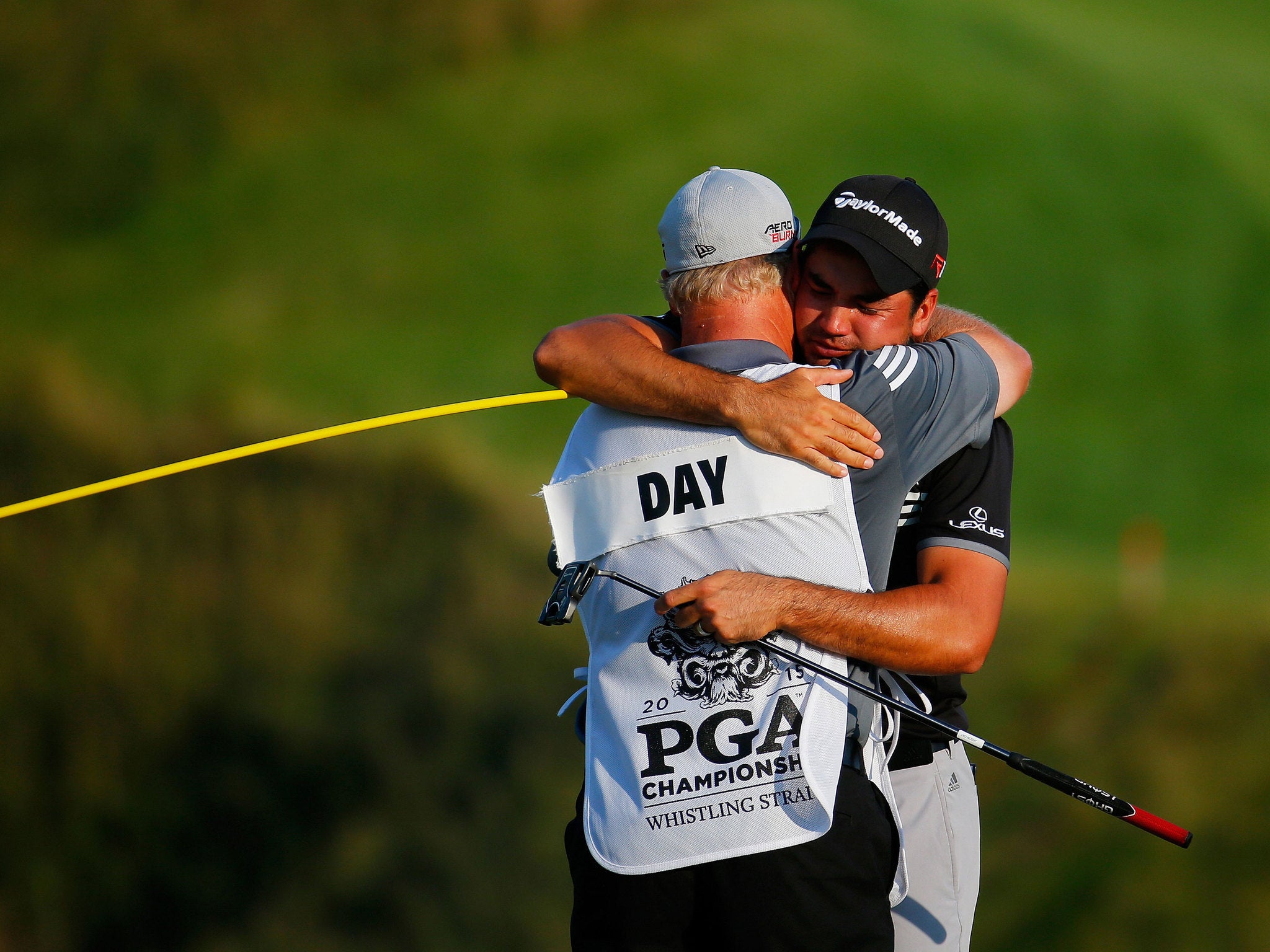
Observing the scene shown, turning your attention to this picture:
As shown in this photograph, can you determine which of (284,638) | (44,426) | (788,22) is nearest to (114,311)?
(44,426)

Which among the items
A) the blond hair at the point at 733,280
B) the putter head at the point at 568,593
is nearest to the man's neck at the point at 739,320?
the blond hair at the point at 733,280

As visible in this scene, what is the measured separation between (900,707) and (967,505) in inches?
15.3

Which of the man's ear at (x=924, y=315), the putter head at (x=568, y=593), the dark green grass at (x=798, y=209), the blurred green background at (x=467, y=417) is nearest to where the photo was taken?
the putter head at (x=568, y=593)

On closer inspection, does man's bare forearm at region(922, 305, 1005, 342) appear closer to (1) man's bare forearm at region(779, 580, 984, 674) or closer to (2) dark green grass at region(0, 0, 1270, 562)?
(1) man's bare forearm at region(779, 580, 984, 674)

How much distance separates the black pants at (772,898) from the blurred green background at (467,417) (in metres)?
3.53

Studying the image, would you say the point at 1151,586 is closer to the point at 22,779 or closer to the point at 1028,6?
the point at 1028,6

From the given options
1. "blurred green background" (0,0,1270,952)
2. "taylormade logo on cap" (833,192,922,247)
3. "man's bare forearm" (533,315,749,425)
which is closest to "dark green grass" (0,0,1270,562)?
"blurred green background" (0,0,1270,952)

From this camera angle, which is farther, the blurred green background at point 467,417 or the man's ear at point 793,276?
the blurred green background at point 467,417

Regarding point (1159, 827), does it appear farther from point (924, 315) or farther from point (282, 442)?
point (282, 442)

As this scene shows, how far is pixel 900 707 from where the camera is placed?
1.62 meters

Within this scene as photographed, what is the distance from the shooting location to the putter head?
159 cm

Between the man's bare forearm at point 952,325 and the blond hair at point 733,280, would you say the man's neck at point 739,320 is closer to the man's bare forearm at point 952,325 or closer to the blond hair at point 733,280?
the blond hair at point 733,280

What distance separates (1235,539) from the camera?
5.44m

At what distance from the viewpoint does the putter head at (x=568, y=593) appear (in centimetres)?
159
